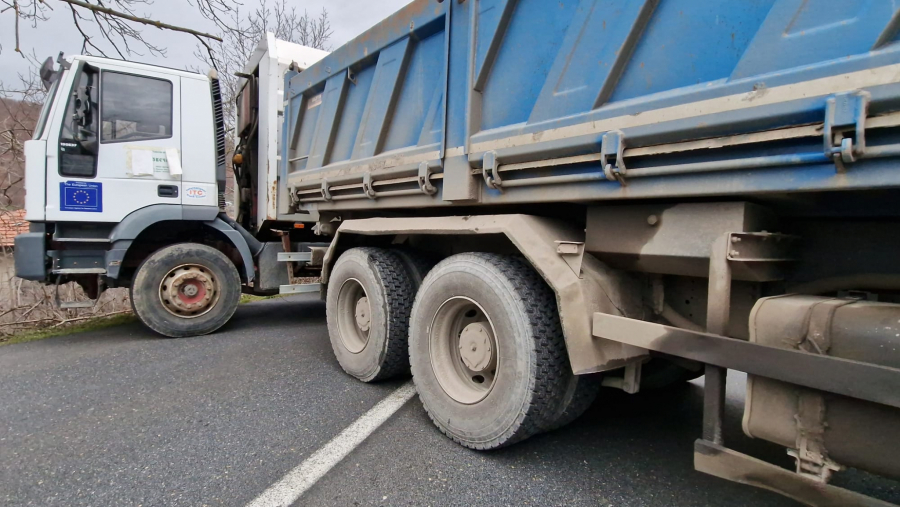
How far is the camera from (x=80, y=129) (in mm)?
4645

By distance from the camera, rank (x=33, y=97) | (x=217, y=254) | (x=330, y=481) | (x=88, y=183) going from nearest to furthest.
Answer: (x=330, y=481) → (x=88, y=183) → (x=217, y=254) → (x=33, y=97)

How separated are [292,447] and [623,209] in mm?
2198

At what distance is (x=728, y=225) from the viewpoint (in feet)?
6.20

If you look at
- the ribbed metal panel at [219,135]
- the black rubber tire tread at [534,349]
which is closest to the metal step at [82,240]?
the ribbed metal panel at [219,135]

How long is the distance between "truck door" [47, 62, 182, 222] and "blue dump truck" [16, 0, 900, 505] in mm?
104

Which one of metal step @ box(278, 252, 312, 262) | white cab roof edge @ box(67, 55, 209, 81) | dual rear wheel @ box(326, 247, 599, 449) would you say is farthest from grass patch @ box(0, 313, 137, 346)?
dual rear wheel @ box(326, 247, 599, 449)

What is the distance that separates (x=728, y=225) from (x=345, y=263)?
282 centimetres

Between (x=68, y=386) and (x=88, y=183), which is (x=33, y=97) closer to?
(x=88, y=183)

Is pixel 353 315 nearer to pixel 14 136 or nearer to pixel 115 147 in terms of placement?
pixel 115 147

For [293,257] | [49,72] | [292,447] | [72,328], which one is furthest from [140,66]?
[292,447]

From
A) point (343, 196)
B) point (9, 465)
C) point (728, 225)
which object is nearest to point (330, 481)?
point (9, 465)

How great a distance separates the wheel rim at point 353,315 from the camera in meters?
3.84

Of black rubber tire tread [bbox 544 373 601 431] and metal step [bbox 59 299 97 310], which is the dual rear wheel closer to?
black rubber tire tread [bbox 544 373 601 431]

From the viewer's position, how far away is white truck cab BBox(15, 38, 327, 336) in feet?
15.5
